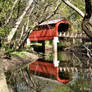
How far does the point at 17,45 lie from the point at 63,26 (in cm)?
1718

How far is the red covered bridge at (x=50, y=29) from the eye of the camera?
34125mm

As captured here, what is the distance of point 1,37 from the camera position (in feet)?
49.6

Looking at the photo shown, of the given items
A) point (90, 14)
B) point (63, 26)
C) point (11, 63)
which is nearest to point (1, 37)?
point (11, 63)

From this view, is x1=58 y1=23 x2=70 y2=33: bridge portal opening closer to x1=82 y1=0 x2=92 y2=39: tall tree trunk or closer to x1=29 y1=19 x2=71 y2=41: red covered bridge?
x1=29 y1=19 x2=71 y2=41: red covered bridge

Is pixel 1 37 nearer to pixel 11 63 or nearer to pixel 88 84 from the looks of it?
pixel 11 63

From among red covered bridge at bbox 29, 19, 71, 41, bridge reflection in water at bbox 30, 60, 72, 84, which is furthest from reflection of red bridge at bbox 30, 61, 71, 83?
red covered bridge at bbox 29, 19, 71, 41

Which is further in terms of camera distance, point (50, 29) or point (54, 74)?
point (50, 29)

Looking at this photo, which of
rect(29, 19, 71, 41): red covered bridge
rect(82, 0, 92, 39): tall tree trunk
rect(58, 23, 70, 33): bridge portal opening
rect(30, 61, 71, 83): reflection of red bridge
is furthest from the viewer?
rect(58, 23, 70, 33): bridge portal opening

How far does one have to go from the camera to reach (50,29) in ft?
114

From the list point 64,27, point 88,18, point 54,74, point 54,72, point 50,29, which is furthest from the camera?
point 64,27

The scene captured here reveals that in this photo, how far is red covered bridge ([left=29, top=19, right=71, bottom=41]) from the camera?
34125mm

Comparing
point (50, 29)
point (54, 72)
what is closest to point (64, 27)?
Result: point (50, 29)

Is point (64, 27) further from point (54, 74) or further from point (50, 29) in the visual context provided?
point (54, 74)

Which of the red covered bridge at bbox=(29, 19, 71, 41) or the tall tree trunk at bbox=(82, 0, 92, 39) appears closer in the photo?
the tall tree trunk at bbox=(82, 0, 92, 39)
